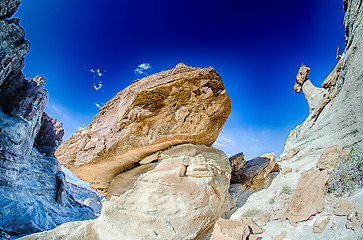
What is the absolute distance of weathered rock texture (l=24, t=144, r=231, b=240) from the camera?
3996 mm

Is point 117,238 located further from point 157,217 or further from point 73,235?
point 73,235

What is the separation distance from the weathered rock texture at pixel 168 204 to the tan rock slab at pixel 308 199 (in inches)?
74.5

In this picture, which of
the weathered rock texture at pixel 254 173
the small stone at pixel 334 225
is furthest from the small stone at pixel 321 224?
the weathered rock texture at pixel 254 173

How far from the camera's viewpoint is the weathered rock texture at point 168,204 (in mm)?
3996

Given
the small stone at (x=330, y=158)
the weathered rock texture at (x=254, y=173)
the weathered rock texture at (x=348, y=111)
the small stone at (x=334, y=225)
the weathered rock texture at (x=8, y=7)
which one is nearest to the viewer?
the small stone at (x=334, y=225)

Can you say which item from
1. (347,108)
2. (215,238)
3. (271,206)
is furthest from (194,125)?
(347,108)

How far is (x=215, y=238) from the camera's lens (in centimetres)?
409

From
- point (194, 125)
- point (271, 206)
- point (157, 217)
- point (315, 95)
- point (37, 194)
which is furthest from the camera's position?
point (37, 194)

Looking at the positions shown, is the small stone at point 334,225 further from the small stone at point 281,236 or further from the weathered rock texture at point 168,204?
the weathered rock texture at point 168,204

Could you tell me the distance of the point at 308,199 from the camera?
4.51 metres

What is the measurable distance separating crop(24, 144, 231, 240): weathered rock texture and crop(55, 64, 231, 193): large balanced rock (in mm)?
682

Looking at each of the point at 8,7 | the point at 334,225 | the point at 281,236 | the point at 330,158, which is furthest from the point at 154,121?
the point at 8,7

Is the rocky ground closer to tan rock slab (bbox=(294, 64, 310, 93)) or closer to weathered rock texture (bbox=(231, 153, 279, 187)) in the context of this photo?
weathered rock texture (bbox=(231, 153, 279, 187))

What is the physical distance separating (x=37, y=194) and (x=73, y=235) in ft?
116
